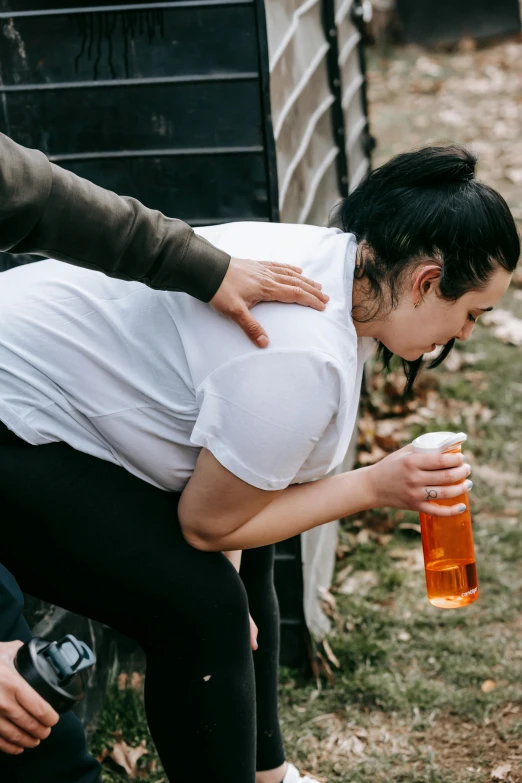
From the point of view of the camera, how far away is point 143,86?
2.97m

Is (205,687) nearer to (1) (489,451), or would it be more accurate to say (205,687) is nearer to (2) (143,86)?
(2) (143,86)

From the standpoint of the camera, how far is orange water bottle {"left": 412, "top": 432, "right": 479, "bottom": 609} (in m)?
2.06

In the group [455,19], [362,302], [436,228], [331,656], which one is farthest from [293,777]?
[455,19]

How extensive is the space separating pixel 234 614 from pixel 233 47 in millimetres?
1672

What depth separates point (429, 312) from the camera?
2057 millimetres

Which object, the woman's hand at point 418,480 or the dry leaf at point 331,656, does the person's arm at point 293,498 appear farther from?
the dry leaf at point 331,656

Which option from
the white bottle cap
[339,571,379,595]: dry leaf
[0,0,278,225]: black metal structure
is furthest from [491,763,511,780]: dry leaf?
[0,0,278,225]: black metal structure

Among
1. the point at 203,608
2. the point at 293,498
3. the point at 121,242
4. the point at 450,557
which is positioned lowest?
the point at 450,557

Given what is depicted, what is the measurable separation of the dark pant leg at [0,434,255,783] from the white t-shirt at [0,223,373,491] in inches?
2.7

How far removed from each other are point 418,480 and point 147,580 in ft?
1.84

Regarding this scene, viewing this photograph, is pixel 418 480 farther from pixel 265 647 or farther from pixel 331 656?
pixel 331 656

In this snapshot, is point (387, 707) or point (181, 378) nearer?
point (181, 378)

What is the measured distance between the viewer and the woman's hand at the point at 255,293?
188cm

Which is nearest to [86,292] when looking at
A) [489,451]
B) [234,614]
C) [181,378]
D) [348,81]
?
[181,378]
